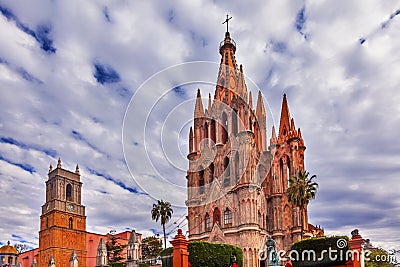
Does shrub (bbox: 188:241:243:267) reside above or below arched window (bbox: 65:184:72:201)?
below

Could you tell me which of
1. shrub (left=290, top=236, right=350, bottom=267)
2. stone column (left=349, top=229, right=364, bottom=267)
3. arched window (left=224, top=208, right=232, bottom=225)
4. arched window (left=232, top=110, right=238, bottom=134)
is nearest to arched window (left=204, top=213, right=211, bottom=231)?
arched window (left=224, top=208, right=232, bottom=225)

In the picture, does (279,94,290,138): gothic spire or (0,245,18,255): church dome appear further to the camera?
(0,245,18,255): church dome

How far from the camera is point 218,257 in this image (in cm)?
3588

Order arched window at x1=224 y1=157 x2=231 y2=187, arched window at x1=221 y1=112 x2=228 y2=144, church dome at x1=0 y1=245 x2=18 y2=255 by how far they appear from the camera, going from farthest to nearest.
Result: church dome at x1=0 y1=245 x2=18 y2=255, arched window at x1=221 y1=112 x2=228 y2=144, arched window at x1=224 y1=157 x2=231 y2=187

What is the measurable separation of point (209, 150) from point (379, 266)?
26489 millimetres

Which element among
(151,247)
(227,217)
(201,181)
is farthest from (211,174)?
(151,247)

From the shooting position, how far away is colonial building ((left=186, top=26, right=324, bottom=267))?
51.3 metres

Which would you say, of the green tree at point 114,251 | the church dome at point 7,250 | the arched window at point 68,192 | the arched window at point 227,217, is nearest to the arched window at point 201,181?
the arched window at point 227,217

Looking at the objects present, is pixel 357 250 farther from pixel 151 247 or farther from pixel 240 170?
pixel 151 247

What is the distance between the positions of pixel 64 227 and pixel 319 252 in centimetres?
4851

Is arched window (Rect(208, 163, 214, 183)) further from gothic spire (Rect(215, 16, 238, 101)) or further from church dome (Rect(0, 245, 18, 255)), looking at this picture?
church dome (Rect(0, 245, 18, 255))

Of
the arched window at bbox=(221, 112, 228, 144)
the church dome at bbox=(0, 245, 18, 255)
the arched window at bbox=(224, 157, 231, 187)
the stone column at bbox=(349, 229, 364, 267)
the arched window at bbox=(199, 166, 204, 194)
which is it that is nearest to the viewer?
the stone column at bbox=(349, 229, 364, 267)

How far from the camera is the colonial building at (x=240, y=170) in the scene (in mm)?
51281

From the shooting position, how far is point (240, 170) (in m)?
53.2
